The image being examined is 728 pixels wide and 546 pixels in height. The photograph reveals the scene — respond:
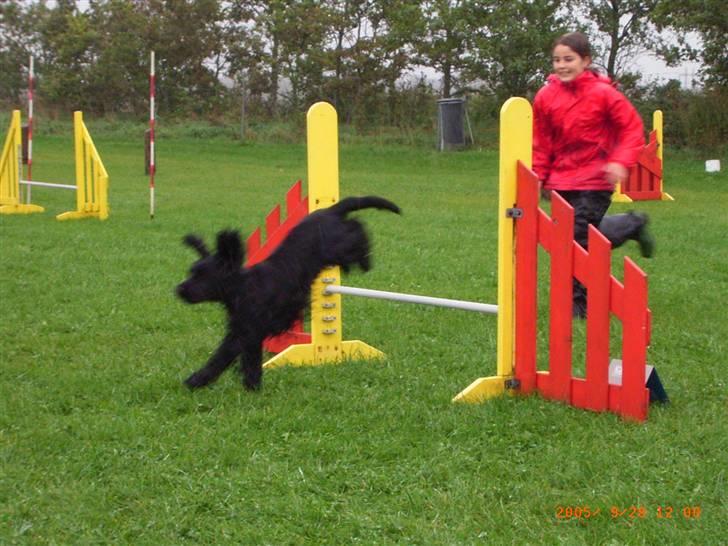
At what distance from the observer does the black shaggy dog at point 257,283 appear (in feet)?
13.4

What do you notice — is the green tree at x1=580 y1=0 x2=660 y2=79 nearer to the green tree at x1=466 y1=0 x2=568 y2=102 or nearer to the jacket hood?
the green tree at x1=466 y1=0 x2=568 y2=102

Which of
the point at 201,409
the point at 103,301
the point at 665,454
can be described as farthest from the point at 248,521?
the point at 103,301

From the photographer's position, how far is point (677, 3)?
20094mm

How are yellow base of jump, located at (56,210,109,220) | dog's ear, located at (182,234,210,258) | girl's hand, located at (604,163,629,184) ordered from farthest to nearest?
yellow base of jump, located at (56,210,109,220) < girl's hand, located at (604,163,629,184) < dog's ear, located at (182,234,210,258)

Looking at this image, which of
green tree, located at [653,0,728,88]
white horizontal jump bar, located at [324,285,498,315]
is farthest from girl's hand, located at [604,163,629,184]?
green tree, located at [653,0,728,88]

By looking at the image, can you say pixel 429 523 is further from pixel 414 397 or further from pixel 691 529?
pixel 414 397

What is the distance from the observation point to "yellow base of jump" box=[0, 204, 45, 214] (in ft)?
37.9

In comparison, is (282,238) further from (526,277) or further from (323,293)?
(526,277)

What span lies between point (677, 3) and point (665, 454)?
1880cm

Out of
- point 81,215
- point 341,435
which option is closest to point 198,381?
point 341,435

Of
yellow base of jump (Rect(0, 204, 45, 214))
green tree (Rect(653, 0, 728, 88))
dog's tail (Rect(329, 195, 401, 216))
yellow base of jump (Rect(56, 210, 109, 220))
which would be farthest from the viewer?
green tree (Rect(653, 0, 728, 88))

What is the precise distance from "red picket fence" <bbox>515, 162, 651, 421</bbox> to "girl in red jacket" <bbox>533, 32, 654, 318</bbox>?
0.79 metres

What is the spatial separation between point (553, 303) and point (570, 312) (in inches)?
3.5
